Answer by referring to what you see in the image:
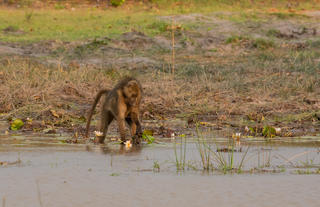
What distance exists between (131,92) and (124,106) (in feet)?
0.83

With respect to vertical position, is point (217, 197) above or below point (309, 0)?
below

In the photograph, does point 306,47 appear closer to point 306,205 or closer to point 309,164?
point 309,164

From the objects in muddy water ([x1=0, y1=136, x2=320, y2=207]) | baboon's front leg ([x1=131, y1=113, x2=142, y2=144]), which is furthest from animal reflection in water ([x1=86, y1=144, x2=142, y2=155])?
baboon's front leg ([x1=131, y1=113, x2=142, y2=144])

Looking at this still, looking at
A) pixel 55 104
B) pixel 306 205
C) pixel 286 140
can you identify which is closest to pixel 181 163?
pixel 306 205

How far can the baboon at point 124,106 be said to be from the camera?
28.1ft

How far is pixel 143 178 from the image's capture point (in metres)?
6.03

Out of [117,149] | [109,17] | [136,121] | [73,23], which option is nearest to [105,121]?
[136,121]

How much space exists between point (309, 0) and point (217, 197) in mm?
33679

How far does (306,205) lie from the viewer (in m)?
4.93

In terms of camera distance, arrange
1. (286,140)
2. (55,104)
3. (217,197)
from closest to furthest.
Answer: (217,197) < (286,140) < (55,104)

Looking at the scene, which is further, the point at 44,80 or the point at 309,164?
the point at 44,80

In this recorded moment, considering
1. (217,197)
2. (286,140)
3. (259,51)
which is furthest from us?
(259,51)

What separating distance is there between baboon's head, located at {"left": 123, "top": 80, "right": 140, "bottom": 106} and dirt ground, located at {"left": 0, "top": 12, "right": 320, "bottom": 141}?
981 mm

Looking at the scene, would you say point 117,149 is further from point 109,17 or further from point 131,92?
point 109,17
